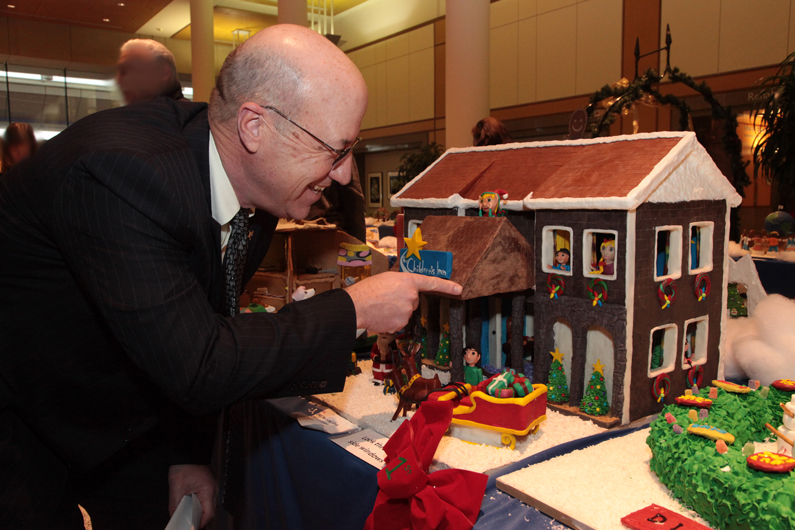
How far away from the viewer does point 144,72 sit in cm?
191

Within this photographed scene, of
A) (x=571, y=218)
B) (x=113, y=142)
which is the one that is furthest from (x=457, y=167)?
(x=113, y=142)

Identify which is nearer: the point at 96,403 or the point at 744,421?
the point at 96,403

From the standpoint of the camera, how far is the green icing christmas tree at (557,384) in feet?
5.57

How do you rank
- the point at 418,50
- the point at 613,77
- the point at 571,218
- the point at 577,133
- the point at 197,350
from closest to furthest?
the point at 197,350, the point at 571,218, the point at 577,133, the point at 613,77, the point at 418,50

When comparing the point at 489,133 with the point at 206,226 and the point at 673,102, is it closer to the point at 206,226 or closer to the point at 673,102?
the point at 673,102

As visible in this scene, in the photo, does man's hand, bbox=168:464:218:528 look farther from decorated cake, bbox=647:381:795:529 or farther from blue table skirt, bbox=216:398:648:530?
decorated cake, bbox=647:381:795:529

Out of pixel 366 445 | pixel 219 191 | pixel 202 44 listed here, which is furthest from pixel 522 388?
pixel 202 44

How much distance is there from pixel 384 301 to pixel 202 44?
11.0 m

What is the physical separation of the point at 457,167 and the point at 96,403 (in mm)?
1619

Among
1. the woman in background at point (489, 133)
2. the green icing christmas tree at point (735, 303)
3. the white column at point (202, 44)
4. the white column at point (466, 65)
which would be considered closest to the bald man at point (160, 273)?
the green icing christmas tree at point (735, 303)

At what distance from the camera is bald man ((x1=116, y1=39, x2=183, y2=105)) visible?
1771 millimetres

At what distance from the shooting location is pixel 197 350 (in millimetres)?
871

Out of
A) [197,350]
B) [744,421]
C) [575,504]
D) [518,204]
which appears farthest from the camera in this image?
[518,204]

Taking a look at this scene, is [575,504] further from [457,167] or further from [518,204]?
[457,167]
